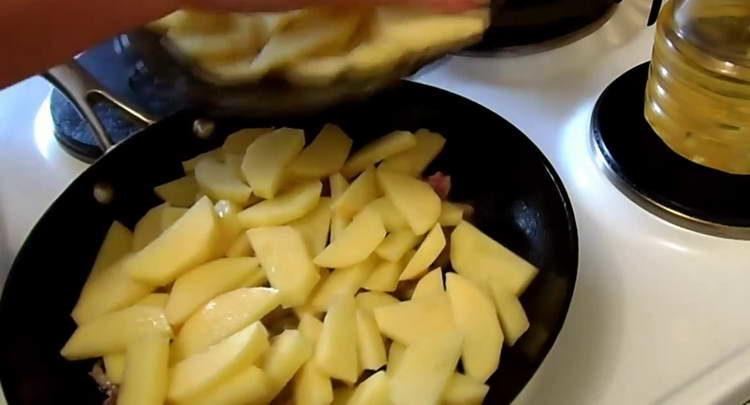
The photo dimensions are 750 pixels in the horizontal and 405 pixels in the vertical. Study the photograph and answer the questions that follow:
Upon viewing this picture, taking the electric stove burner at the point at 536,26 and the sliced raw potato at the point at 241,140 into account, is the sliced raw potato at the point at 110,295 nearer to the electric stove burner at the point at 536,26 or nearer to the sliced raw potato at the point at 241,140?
the sliced raw potato at the point at 241,140

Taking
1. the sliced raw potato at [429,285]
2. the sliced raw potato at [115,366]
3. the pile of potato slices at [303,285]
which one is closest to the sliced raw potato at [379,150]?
the pile of potato slices at [303,285]

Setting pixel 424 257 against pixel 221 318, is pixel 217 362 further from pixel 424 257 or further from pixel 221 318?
pixel 424 257

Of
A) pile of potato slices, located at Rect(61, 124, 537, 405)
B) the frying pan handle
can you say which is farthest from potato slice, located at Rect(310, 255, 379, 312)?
the frying pan handle

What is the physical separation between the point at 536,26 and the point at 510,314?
1.08 feet

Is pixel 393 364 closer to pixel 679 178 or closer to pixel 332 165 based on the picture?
pixel 332 165

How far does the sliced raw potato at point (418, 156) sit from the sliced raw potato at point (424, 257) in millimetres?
71

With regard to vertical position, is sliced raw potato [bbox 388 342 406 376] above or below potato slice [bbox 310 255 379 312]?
below

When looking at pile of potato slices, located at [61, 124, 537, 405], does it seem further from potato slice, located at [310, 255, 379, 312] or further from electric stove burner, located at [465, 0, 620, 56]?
electric stove burner, located at [465, 0, 620, 56]

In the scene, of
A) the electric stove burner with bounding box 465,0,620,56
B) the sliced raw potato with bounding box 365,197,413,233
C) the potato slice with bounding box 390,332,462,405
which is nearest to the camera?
the potato slice with bounding box 390,332,462,405

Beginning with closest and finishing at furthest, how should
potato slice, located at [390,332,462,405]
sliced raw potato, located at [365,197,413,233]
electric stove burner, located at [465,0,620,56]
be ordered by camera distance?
potato slice, located at [390,332,462,405]
sliced raw potato, located at [365,197,413,233]
electric stove burner, located at [465,0,620,56]

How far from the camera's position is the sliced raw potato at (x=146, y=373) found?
584 millimetres

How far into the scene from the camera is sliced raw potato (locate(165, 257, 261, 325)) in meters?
0.63

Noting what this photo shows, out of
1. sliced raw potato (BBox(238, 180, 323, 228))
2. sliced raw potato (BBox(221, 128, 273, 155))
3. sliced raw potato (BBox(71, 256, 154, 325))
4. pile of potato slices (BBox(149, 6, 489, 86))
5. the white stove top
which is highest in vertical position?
pile of potato slices (BBox(149, 6, 489, 86))

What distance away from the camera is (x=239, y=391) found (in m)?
0.58
